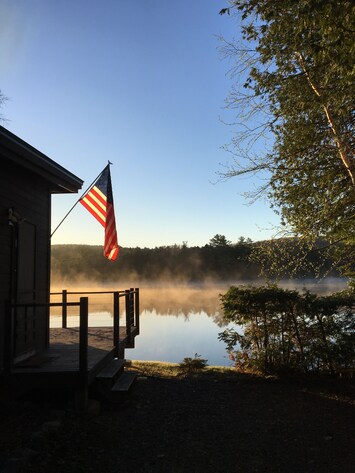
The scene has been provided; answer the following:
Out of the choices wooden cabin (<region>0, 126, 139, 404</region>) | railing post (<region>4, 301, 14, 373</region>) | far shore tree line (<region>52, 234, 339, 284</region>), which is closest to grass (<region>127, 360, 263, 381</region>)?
wooden cabin (<region>0, 126, 139, 404</region>)

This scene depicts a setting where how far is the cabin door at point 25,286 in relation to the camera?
22.0 feet

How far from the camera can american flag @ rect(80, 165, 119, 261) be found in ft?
29.5

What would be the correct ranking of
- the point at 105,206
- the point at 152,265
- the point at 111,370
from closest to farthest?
the point at 111,370 → the point at 105,206 → the point at 152,265

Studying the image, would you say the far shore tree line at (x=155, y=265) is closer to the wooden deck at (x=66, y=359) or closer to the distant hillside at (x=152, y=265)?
the distant hillside at (x=152, y=265)

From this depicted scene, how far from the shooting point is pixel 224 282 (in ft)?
209

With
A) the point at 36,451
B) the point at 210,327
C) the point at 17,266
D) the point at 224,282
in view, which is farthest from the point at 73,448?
the point at 224,282

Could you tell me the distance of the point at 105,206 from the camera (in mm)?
9094

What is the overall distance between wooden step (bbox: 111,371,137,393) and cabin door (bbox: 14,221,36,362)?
59.4 inches

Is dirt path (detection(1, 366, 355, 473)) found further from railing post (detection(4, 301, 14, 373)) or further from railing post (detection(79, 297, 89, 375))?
railing post (detection(4, 301, 14, 373))

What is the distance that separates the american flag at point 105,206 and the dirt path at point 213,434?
10.3ft

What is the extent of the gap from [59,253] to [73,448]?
65.3m

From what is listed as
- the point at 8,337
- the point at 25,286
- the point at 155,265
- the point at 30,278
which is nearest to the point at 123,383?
the point at 8,337

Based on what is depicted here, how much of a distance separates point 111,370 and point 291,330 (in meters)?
3.54

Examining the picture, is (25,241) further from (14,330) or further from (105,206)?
(105,206)
